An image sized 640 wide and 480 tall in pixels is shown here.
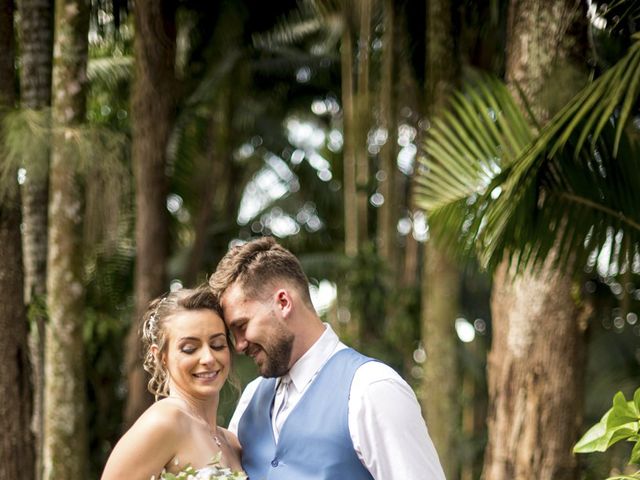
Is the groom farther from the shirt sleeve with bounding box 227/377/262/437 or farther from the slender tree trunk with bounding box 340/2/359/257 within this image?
the slender tree trunk with bounding box 340/2/359/257

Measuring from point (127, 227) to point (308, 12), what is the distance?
3.75m

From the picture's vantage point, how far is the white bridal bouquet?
363cm

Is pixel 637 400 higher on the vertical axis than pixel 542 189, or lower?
lower

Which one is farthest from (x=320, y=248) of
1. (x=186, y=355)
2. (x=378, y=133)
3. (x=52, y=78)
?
(x=186, y=355)

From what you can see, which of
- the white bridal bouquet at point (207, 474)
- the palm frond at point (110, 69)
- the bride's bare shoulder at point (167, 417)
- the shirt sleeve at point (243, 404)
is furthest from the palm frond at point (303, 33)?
the white bridal bouquet at point (207, 474)

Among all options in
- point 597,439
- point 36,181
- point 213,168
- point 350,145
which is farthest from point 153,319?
point 213,168

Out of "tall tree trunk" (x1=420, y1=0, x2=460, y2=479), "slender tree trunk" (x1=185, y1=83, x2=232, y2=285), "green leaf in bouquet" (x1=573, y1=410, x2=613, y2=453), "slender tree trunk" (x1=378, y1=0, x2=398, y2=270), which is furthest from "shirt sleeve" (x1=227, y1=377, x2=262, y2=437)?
"slender tree trunk" (x1=185, y1=83, x2=232, y2=285)

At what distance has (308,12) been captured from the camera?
51.3 feet

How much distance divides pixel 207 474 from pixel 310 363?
1.75ft

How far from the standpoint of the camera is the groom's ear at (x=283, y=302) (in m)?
3.94

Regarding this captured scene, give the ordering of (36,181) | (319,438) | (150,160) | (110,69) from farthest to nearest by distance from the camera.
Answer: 1. (110,69)
2. (150,160)
3. (36,181)
4. (319,438)

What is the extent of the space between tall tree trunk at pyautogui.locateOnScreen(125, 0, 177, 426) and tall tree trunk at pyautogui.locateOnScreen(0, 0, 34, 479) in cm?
419

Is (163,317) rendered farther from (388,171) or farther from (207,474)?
(388,171)

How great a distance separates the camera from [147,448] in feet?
12.5
